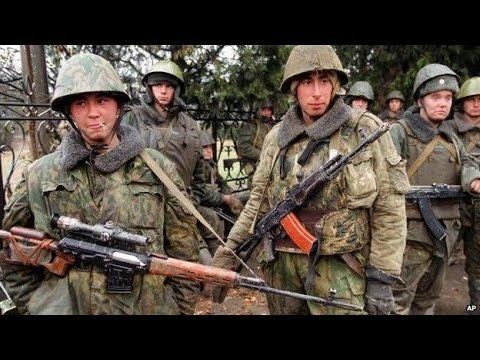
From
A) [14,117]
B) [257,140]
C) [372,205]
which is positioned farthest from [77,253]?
[257,140]

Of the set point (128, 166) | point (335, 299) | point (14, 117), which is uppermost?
point (14, 117)

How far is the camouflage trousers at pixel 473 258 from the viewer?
4406 mm

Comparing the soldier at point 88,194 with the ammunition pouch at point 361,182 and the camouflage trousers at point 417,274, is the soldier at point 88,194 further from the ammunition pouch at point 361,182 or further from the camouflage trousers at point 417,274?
the camouflage trousers at point 417,274

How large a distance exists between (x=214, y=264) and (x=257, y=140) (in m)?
5.08

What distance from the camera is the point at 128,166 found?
2.36 m

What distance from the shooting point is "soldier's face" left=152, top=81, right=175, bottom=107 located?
4777 millimetres

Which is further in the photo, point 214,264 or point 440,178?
point 440,178

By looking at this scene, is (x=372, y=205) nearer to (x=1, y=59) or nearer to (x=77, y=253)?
(x=77, y=253)

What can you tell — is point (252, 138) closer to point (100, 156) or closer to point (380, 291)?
point (380, 291)

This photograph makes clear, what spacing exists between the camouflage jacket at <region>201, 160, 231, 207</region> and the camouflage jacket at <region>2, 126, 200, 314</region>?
310 cm

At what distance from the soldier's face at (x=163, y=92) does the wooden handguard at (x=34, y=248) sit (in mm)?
2815

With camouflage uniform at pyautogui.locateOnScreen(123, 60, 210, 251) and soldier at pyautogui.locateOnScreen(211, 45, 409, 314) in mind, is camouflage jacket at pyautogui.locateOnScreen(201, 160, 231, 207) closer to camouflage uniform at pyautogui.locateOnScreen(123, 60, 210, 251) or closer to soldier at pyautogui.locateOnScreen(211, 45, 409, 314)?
camouflage uniform at pyautogui.locateOnScreen(123, 60, 210, 251)

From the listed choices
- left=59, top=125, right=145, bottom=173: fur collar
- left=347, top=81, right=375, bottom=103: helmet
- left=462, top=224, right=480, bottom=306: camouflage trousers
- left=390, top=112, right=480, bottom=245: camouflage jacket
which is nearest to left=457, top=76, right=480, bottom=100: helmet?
left=390, top=112, right=480, bottom=245: camouflage jacket

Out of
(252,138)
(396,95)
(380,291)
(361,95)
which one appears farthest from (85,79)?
(396,95)
